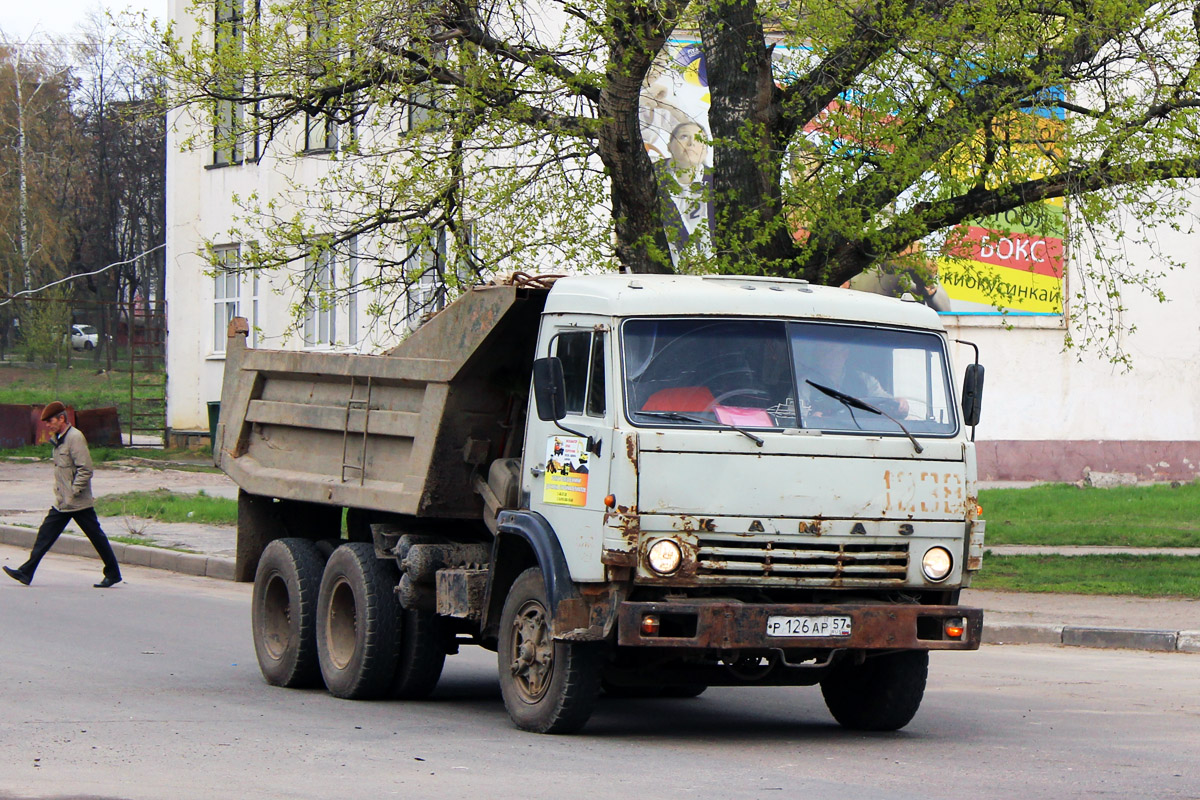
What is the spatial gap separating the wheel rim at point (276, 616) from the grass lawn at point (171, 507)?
10.9 meters

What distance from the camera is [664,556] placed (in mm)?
7398

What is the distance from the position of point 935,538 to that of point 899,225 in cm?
703

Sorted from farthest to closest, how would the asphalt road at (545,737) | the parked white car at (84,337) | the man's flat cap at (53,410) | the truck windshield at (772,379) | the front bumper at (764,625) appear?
the parked white car at (84,337)
the man's flat cap at (53,410)
the truck windshield at (772,379)
the front bumper at (764,625)
the asphalt road at (545,737)

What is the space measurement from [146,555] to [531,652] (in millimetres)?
11277

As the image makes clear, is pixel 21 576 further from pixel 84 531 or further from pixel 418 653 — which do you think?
pixel 418 653

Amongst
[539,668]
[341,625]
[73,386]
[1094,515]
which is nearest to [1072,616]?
[341,625]

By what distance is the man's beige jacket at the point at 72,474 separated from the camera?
51.0 feet

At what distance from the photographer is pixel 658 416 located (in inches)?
300

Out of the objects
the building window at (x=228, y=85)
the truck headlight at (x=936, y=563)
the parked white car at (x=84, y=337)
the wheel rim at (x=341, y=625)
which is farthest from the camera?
the parked white car at (x=84, y=337)

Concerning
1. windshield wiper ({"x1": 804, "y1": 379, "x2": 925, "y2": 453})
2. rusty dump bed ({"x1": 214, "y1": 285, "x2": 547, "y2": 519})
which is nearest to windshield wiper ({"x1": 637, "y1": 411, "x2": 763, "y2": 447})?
windshield wiper ({"x1": 804, "y1": 379, "x2": 925, "y2": 453})

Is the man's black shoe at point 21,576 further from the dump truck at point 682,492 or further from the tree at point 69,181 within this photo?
the tree at point 69,181

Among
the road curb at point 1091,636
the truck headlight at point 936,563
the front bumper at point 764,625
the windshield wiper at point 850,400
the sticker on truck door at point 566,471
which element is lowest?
the road curb at point 1091,636

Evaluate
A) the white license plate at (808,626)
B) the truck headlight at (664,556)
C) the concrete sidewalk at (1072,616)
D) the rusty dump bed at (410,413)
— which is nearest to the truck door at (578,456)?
the truck headlight at (664,556)

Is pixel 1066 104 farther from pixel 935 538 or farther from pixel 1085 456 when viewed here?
pixel 1085 456
